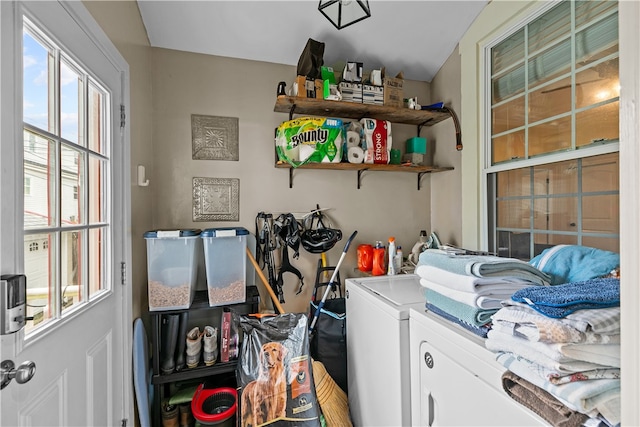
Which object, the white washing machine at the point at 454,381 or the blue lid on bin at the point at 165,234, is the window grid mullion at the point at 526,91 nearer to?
the white washing machine at the point at 454,381

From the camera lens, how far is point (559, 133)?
1531 mm

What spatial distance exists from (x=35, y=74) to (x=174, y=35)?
48.5 inches

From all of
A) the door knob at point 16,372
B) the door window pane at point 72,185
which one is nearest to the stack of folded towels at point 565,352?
the door knob at point 16,372

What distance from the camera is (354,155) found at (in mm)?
2029

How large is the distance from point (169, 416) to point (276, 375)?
0.77 m

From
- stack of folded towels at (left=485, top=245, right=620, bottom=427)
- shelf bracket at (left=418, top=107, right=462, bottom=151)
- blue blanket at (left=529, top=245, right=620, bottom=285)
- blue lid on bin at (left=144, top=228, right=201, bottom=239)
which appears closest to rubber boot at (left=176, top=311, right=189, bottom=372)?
blue lid on bin at (left=144, top=228, right=201, bottom=239)

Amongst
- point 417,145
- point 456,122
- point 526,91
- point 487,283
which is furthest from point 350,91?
point 487,283

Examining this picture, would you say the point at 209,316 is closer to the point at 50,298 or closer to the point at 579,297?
the point at 50,298

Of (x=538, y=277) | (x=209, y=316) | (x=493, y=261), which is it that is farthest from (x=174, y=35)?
(x=538, y=277)

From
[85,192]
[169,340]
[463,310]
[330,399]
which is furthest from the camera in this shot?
[169,340]

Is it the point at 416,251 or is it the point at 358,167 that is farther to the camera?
the point at 416,251

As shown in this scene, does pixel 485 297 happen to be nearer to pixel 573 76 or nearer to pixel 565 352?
pixel 565 352

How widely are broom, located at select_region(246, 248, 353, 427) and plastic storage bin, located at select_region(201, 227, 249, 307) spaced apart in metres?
0.66

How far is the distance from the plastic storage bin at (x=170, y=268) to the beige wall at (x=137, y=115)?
106 mm
